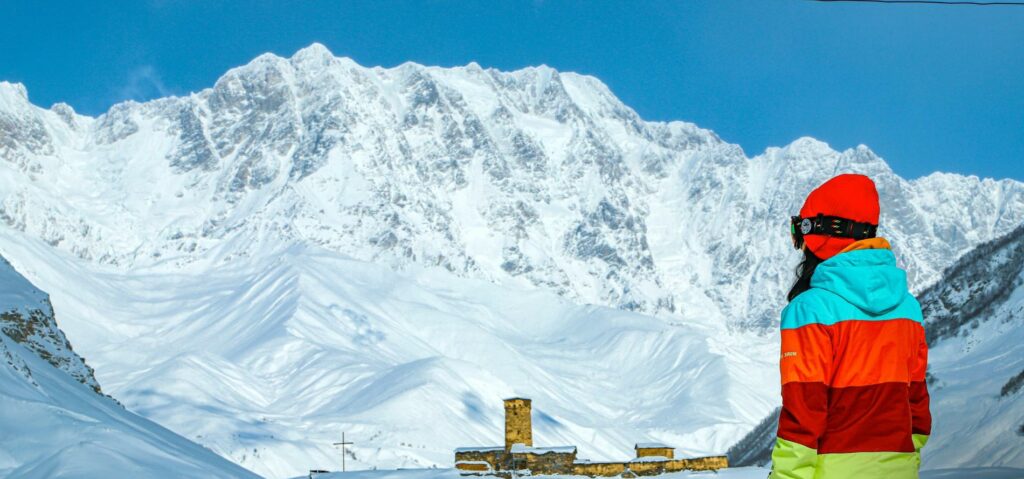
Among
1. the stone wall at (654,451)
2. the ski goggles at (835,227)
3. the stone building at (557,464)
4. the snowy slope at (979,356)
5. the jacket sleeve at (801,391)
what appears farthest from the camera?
the snowy slope at (979,356)

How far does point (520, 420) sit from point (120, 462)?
12224mm

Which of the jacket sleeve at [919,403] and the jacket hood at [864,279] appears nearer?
the jacket hood at [864,279]

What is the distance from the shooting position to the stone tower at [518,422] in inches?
987

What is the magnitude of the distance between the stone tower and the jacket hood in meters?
21.1

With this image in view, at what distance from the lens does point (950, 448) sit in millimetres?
36469

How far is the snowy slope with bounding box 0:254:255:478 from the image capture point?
13633mm

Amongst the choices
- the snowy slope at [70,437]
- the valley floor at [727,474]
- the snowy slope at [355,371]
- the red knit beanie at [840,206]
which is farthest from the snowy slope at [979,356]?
the snowy slope at [355,371]

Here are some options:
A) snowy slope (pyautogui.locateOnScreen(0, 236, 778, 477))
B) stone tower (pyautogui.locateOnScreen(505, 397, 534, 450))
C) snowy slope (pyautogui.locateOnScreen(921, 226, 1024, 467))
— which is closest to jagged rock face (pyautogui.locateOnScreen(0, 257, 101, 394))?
stone tower (pyautogui.locateOnScreen(505, 397, 534, 450))

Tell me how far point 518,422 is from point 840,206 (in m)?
21.4

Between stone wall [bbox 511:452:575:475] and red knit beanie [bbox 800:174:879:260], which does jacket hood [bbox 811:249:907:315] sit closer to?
red knit beanie [bbox 800:174:879:260]

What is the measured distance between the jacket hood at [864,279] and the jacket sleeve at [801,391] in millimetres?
135

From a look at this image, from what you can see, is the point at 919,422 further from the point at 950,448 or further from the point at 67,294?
the point at 67,294

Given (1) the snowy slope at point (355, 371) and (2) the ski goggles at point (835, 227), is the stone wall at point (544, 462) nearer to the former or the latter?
(2) the ski goggles at point (835, 227)

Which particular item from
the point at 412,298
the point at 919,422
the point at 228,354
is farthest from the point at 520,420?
the point at 412,298
